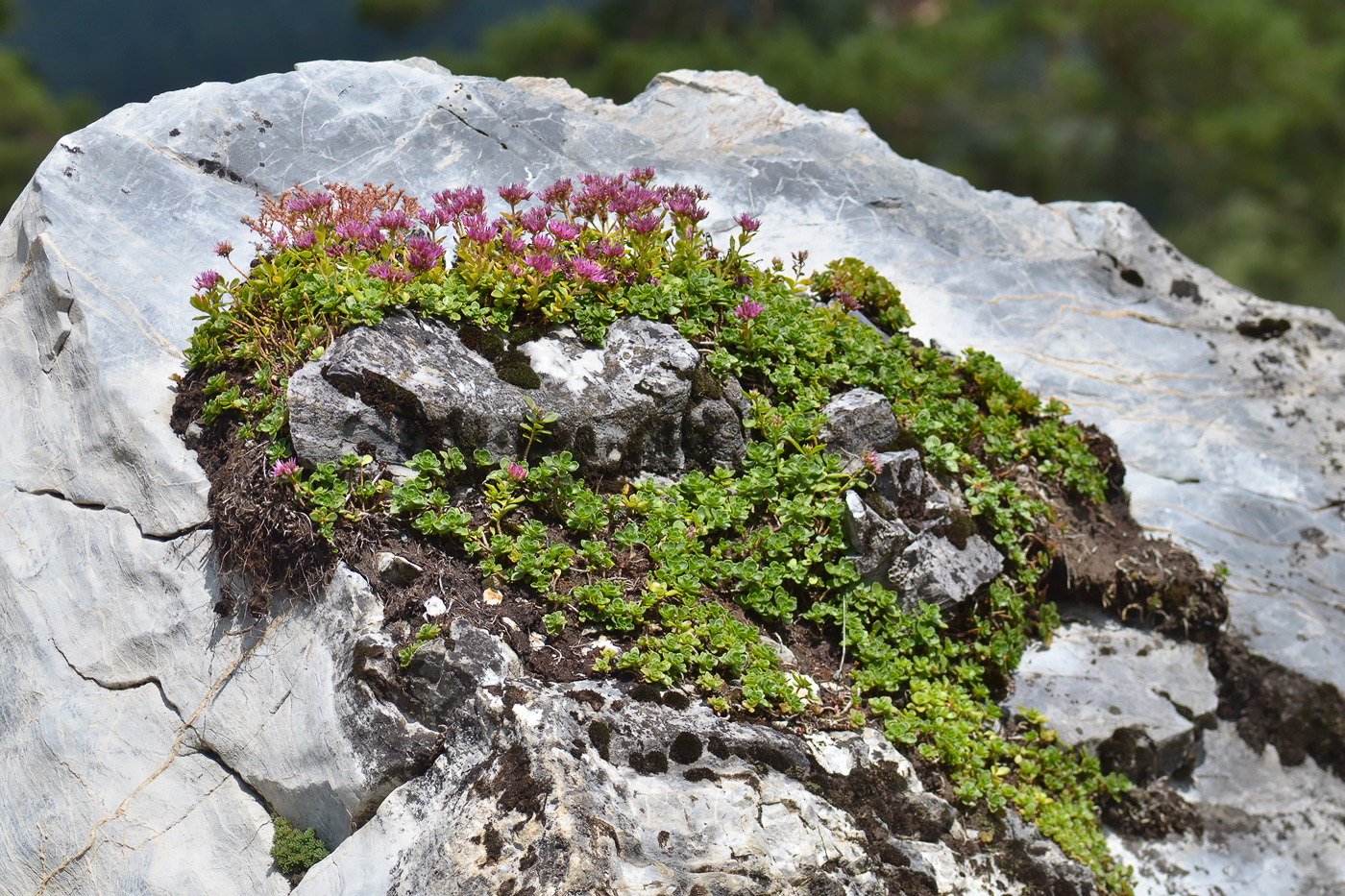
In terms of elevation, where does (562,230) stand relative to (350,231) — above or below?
above

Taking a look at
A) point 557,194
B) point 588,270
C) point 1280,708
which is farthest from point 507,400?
point 1280,708

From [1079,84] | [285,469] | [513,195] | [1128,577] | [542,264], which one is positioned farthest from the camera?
[1079,84]

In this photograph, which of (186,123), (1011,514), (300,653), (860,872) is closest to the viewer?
(860,872)

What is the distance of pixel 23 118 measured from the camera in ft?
47.5

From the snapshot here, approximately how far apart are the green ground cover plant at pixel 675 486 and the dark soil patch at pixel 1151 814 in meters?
0.28

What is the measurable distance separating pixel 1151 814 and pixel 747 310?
4410 mm

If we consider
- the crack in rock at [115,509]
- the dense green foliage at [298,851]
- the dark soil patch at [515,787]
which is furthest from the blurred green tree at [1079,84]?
the dense green foliage at [298,851]

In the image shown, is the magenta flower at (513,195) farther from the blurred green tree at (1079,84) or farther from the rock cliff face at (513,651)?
Result: the blurred green tree at (1079,84)

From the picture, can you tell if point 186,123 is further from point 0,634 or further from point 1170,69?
point 1170,69

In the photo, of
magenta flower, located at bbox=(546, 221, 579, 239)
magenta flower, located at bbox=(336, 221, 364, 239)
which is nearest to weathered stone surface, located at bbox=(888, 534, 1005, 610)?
magenta flower, located at bbox=(546, 221, 579, 239)

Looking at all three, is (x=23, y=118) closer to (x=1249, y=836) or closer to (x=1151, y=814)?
(x=1151, y=814)

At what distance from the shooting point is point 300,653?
4906 mm

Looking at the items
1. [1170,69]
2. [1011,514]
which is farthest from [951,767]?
[1170,69]

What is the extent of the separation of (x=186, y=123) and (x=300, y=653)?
4638 millimetres
